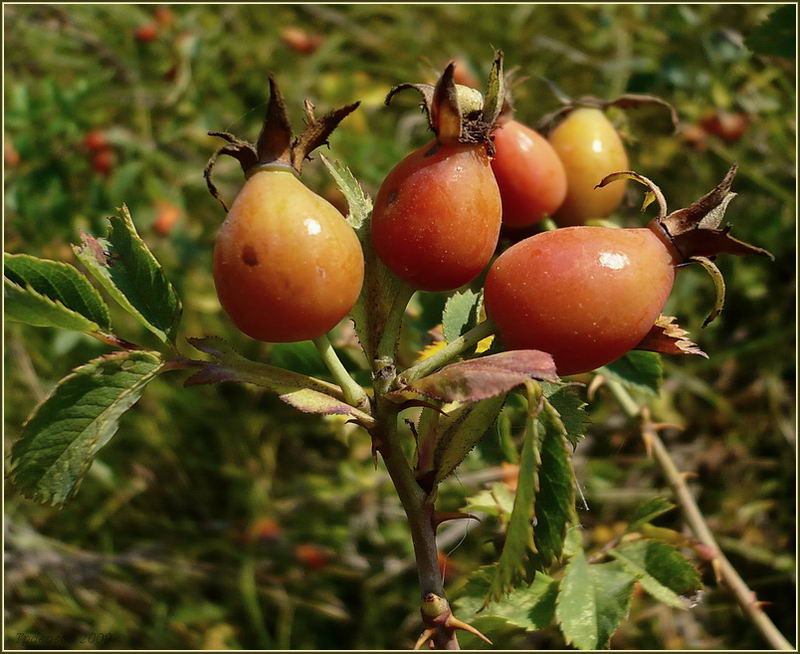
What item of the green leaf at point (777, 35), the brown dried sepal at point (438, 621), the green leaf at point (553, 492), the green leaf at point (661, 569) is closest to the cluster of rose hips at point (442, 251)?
the green leaf at point (553, 492)

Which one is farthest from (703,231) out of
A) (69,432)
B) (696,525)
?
(696,525)

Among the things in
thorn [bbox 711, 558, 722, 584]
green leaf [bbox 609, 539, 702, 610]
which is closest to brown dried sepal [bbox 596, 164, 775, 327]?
green leaf [bbox 609, 539, 702, 610]

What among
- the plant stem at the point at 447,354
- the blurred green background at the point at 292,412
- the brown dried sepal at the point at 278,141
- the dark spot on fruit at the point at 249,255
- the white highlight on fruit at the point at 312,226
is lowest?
the blurred green background at the point at 292,412

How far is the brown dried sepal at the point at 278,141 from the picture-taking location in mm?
785

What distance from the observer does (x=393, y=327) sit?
87cm

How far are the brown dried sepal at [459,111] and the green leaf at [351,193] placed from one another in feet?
0.40

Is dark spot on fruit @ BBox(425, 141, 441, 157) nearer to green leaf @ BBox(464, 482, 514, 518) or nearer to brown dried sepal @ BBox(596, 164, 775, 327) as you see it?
brown dried sepal @ BBox(596, 164, 775, 327)

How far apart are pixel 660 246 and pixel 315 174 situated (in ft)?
6.92

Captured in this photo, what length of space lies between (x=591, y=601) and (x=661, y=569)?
175 mm

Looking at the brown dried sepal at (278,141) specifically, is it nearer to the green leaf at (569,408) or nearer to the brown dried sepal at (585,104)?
the green leaf at (569,408)

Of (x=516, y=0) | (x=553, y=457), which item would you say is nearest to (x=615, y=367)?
(x=553, y=457)

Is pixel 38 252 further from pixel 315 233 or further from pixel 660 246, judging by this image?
pixel 660 246

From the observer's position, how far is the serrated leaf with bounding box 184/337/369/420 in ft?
2.57

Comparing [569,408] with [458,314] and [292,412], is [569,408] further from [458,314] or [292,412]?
[292,412]
